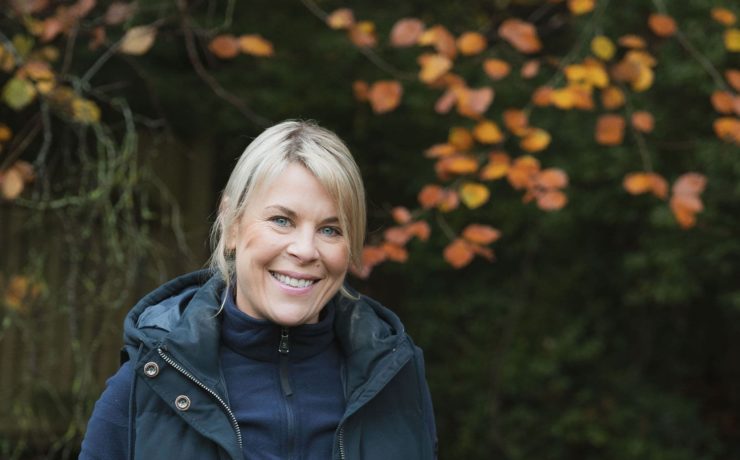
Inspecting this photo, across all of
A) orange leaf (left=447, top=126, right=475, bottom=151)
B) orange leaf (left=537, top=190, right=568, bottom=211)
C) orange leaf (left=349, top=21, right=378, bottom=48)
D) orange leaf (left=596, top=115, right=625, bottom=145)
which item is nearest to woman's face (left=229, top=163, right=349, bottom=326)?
orange leaf (left=537, top=190, right=568, bottom=211)

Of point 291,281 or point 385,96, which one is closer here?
point 291,281

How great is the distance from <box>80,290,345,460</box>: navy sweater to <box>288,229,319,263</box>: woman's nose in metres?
0.16

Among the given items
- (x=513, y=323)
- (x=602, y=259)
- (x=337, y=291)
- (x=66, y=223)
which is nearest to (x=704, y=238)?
(x=602, y=259)

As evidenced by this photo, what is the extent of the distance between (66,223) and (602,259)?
9.29ft

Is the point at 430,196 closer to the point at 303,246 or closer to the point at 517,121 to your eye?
the point at 517,121

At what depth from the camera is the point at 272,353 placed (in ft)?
7.13

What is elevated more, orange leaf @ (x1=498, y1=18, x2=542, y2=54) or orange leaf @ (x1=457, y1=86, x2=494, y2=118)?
orange leaf @ (x1=498, y1=18, x2=542, y2=54)

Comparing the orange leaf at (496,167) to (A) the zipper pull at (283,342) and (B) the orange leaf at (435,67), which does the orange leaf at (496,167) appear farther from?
(A) the zipper pull at (283,342)

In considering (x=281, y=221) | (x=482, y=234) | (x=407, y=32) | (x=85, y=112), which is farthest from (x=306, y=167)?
(x=407, y=32)

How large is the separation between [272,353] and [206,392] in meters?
0.17

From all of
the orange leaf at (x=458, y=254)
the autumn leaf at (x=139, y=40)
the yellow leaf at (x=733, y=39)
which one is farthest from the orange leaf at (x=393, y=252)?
the yellow leaf at (x=733, y=39)

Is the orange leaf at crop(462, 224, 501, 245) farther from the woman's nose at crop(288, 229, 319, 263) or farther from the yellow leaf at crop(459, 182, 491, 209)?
the woman's nose at crop(288, 229, 319, 263)

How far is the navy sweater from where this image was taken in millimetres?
2100

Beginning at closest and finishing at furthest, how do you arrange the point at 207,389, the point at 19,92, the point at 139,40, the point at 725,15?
the point at 207,389
the point at 19,92
the point at 139,40
the point at 725,15
